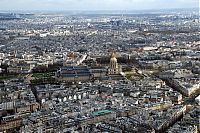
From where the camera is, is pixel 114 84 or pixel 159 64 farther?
pixel 159 64

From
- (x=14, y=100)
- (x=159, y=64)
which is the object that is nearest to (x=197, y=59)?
(x=159, y=64)

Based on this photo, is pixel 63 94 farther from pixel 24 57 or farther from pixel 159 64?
pixel 24 57

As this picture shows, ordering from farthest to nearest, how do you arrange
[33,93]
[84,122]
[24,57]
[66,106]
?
[24,57] < [33,93] < [66,106] < [84,122]

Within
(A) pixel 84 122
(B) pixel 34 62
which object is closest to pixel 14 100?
(A) pixel 84 122

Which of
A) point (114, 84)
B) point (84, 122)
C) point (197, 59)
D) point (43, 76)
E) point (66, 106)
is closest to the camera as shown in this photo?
point (84, 122)

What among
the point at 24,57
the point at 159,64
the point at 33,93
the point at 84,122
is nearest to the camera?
the point at 84,122

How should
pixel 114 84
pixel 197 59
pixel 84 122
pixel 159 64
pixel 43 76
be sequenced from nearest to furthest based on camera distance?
1. pixel 84 122
2. pixel 114 84
3. pixel 43 76
4. pixel 159 64
5. pixel 197 59

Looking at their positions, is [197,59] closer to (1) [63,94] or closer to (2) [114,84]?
(2) [114,84]

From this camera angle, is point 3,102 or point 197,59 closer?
point 3,102
